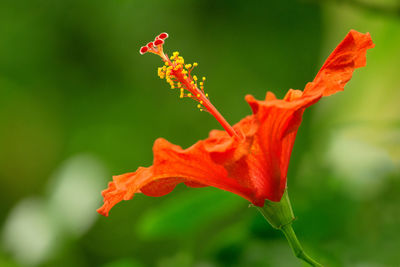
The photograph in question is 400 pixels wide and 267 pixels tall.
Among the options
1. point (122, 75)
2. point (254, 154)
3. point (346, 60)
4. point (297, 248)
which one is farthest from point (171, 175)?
point (122, 75)

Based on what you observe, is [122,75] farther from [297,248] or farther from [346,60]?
[297,248]

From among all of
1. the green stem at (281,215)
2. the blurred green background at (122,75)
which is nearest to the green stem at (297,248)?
the green stem at (281,215)

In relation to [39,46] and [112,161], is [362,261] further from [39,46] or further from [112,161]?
[39,46]

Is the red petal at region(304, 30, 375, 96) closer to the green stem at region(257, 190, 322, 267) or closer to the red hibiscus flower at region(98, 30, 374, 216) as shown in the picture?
the red hibiscus flower at region(98, 30, 374, 216)

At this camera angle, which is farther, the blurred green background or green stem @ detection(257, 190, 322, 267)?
the blurred green background

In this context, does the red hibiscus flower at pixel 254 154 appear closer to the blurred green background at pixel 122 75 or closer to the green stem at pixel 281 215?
the green stem at pixel 281 215

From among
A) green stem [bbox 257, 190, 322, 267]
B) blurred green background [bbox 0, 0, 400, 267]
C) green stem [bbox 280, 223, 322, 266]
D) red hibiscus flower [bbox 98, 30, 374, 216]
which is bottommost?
green stem [bbox 280, 223, 322, 266]

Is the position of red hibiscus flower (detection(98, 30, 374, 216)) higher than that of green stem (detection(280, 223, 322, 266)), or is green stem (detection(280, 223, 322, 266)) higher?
red hibiscus flower (detection(98, 30, 374, 216))

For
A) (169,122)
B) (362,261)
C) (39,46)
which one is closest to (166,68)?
(362,261)

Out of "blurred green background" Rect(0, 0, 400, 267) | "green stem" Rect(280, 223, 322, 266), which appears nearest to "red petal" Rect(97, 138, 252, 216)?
"green stem" Rect(280, 223, 322, 266)

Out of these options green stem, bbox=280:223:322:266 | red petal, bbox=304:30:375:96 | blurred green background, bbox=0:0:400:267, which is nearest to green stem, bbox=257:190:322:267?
green stem, bbox=280:223:322:266
